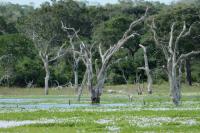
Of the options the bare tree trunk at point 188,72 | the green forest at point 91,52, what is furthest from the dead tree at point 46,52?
the bare tree trunk at point 188,72

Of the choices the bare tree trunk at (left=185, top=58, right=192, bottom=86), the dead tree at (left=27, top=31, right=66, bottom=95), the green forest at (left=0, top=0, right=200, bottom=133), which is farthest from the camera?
the bare tree trunk at (left=185, top=58, right=192, bottom=86)

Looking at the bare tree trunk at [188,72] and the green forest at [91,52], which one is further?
the bare tree trunk at [188,72]

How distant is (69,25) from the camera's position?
340ft

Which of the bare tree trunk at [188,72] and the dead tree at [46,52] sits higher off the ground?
the dead tree at [46,52]

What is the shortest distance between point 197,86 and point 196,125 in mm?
63742

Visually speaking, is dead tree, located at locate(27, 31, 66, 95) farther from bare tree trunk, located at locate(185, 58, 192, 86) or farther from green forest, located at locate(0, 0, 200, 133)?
bare tree trunk, located at locate(185, 58, 192, 86)

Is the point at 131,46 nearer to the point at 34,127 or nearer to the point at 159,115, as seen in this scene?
the point at 159,115

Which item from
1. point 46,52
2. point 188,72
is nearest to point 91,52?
point 46,52

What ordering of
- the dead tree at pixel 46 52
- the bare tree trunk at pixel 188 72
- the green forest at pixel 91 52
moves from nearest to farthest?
the dead tree at pixel 46 52 < the green forest at pixel 91 52 < the bare tree trunk at pixel 188 72

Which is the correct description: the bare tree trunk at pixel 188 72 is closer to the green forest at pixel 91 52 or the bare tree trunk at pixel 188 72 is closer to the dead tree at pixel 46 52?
the green forest at pixel 91 52

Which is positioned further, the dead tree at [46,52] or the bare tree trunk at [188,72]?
the bare tree trunk at [188,72]

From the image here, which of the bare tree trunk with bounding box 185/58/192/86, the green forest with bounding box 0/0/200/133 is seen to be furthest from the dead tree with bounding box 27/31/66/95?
the bare tree trunk with bounding box 185/58/192/86

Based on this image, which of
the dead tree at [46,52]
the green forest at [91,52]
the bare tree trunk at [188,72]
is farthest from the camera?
the bare tree trunk at [188,72]

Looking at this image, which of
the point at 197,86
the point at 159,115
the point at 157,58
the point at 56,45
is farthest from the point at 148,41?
the point at 159,115
